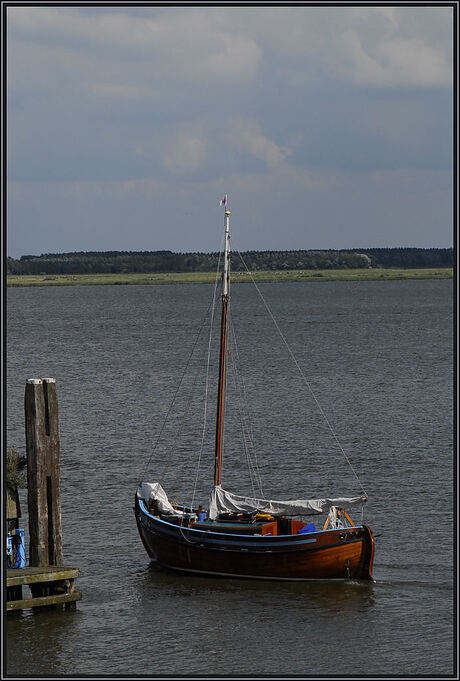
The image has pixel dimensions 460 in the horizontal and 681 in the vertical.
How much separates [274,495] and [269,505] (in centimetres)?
808

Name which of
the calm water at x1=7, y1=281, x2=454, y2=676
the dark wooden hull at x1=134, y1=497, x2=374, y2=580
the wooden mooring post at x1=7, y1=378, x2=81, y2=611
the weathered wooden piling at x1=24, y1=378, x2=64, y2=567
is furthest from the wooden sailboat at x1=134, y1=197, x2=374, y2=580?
the weathered wooden piling at x1=24, y1=378, x2=64, y2=567

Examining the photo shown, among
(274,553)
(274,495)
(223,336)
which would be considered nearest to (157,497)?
(274,553)

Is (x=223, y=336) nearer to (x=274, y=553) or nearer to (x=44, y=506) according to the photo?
(x=274, y=553)

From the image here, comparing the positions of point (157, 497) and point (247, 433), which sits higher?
point (247, 433)

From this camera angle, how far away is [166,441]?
54.5m

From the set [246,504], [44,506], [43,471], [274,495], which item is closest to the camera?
[43,471]

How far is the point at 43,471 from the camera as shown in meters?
28.6

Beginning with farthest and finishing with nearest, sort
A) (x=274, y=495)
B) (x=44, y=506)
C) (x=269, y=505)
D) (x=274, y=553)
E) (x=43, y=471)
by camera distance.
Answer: (x=274, y=495), (x=269, y=505), (x=274, y=553), (x=44, y=506), (x=43, y=471)

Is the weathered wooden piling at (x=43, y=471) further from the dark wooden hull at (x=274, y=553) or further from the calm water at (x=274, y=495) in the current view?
the dark wooden hull at (x=274, y=553)

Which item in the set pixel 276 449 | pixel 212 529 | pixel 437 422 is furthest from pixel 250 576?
pixel 437 422

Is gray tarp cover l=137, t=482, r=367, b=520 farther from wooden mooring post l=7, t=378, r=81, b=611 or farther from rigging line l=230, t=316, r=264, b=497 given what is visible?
rigging line l=230, t=316, r=264, b=497

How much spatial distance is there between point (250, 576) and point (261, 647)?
A: 540 centimetres

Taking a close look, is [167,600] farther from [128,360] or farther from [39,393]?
[128,360]

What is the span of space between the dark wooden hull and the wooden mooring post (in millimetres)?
5267
